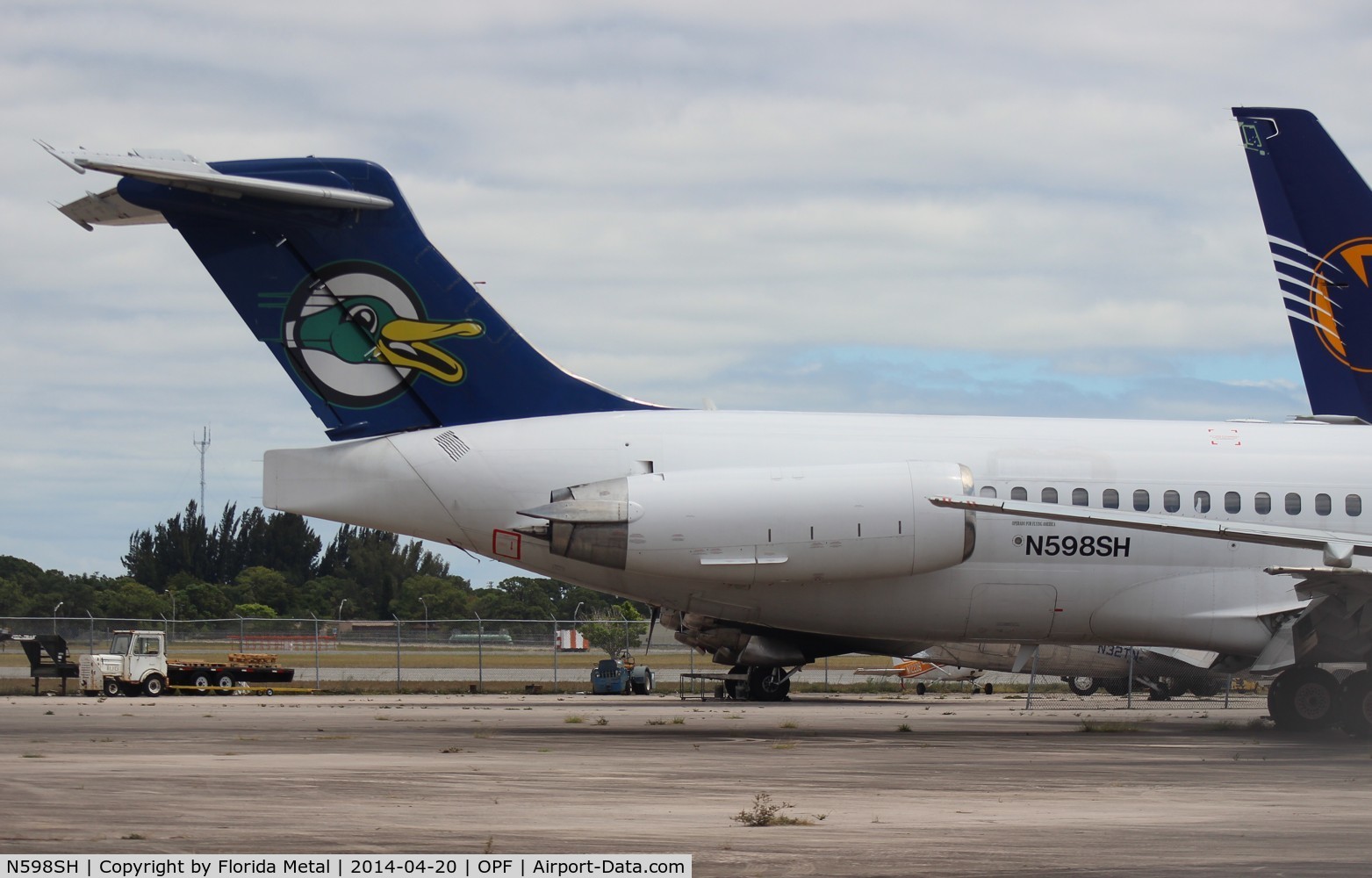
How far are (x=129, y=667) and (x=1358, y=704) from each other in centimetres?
2737

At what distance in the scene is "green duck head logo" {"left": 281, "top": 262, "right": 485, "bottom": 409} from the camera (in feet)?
67.8

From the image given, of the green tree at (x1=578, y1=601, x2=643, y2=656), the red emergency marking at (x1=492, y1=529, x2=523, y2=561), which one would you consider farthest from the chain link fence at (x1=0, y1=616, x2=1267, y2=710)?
the red emergency marking at (x1=492, y1=529, x2=523, y2=561)

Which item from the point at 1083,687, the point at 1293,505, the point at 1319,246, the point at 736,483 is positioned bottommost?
the point at 1083,687

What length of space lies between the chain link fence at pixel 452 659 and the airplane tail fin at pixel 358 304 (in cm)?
1671

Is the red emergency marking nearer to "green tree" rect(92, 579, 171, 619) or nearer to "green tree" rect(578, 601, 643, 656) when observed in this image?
"green tree" rect(578, 601, 643, 656)

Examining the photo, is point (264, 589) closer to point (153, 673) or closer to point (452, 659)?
point (452, 659)

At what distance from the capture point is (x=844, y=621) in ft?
69.2

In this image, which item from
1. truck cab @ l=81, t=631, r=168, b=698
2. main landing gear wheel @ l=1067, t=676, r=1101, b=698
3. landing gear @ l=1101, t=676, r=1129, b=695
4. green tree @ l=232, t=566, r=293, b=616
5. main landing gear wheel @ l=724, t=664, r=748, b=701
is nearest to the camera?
main landing gear wheel @ l=724, t=664, r=748, b=701

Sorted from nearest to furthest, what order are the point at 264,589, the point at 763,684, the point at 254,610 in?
the point at 763,684 → the point at 254,610 → the point at 264,589

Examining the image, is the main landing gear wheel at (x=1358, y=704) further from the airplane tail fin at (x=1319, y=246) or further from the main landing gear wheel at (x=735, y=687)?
the main landing gear wheel at (x=735, y=687)

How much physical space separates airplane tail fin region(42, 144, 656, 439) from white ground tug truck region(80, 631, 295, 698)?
17800 mm

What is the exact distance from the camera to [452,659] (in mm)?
50062

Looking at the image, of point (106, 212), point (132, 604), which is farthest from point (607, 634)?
point (132, 604)

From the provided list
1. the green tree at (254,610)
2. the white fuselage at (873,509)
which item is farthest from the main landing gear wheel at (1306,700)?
the green tree at (254,610)
